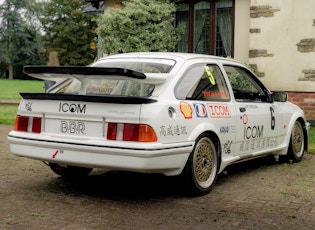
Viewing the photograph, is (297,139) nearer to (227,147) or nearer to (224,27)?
(227,147)

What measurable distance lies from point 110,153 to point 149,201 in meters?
0.77

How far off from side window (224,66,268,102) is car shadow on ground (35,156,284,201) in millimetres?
1047

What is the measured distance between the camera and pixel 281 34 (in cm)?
1395

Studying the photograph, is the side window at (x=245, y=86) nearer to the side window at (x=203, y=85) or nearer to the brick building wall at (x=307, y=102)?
the side window at (x=203, y=85)

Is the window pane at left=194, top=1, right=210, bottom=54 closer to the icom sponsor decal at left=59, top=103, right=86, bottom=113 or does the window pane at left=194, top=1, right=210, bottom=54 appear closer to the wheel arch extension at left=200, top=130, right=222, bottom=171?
the wheel arch extension at left=200, top=130, right=222, bottom=171

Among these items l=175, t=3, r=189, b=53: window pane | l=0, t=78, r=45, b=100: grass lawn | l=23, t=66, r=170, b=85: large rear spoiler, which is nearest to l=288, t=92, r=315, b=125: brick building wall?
l=175, t=3, r=189, b=53: window pane

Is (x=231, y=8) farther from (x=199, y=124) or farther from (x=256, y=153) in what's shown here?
(x=199, y=124)

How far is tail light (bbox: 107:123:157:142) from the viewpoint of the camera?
507cm

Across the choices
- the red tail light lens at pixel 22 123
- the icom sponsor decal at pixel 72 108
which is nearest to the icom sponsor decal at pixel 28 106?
the red tail light lens at pixel 22 123

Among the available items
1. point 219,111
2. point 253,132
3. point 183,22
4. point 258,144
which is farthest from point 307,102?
point 219,111

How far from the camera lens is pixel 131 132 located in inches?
201

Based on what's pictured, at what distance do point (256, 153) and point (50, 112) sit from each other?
2.84 metres

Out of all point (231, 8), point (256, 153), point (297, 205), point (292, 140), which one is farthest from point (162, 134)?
point (231, 8)

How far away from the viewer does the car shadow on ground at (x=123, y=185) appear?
579cm
